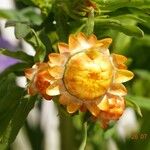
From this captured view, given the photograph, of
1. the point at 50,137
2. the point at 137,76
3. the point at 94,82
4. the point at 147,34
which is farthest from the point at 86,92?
the point at 50,137

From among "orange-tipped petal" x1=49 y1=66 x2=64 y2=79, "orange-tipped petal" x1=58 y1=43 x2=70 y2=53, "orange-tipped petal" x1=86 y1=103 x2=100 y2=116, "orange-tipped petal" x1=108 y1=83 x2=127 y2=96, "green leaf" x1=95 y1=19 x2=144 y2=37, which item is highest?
"orange-tipped petal" x1=58 y1=43 x2=70 y2=53

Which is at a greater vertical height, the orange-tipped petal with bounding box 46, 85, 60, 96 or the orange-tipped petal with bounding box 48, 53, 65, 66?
the orange-tipped petal with bounding box 48, 53, 65, 66

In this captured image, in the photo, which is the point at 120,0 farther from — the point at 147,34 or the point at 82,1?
the point at 147,34

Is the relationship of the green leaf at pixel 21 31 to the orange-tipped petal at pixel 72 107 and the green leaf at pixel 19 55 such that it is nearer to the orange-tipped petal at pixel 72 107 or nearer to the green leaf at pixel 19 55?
the green leaf at pixel 19 55

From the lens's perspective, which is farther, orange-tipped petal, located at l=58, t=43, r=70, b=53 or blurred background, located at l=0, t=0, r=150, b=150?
blurred background, located at l=0, t=0, r=150, b=150

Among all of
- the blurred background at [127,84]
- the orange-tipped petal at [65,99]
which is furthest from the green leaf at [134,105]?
the orange-tipped petal at [65,99]

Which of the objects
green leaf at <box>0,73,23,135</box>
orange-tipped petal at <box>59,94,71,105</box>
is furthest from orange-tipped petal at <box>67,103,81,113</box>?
green leaf at <box>0,73,23,135</box>

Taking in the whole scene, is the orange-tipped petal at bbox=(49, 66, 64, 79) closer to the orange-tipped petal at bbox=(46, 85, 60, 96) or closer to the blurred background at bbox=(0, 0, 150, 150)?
the orange-tipped petal at bbox=(46, 85, 60, 96)

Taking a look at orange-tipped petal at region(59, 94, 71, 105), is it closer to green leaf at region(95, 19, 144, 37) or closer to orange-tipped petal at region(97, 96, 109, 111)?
orange-tipped petal at region(97, 96, 109, 111)
